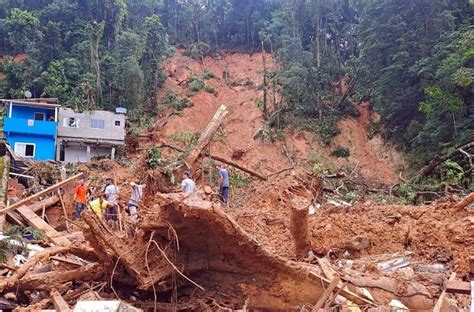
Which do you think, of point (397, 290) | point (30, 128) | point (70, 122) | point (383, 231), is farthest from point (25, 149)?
point (397, 290)

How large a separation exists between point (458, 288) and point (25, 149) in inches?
1048

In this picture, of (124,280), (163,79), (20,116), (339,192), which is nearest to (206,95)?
(163,79)

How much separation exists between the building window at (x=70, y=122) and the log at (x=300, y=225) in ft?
80.8

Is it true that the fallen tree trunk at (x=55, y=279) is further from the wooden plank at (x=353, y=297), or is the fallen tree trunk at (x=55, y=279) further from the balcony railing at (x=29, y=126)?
the balcony railing at (x=29, y=126)

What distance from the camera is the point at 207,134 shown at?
35.3 ft

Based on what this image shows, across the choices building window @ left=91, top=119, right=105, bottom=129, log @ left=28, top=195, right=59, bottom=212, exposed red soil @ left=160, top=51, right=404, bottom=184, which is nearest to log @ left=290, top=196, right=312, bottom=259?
log @ left=28, top=195, right=59, bottom=212

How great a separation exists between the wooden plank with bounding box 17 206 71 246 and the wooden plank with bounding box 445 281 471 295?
5.83 metres

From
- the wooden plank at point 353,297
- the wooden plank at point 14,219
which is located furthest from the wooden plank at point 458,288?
the wooden plank at point 14,219

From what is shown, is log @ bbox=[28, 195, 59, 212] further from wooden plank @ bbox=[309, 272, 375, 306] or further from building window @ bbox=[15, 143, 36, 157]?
building window @ bbox=[15, 143, 36, 157]

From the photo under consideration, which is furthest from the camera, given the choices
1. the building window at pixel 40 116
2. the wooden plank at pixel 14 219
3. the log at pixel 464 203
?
the building window at pixel 40 116

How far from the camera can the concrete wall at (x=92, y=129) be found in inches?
1128

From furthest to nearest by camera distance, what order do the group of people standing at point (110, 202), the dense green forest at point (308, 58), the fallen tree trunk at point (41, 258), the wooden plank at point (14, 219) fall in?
the dense green forest at point (308, 58) < the wooden plank at point (14, 219) < the group of people standing at point (110, 202) < the fallen tree trunk at point (41, 258)

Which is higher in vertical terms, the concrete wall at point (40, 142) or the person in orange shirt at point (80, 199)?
the person in orange shirt at point (80, 199)

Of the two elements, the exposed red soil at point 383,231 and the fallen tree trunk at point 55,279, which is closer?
the fallen tree trunk at point 55,279
